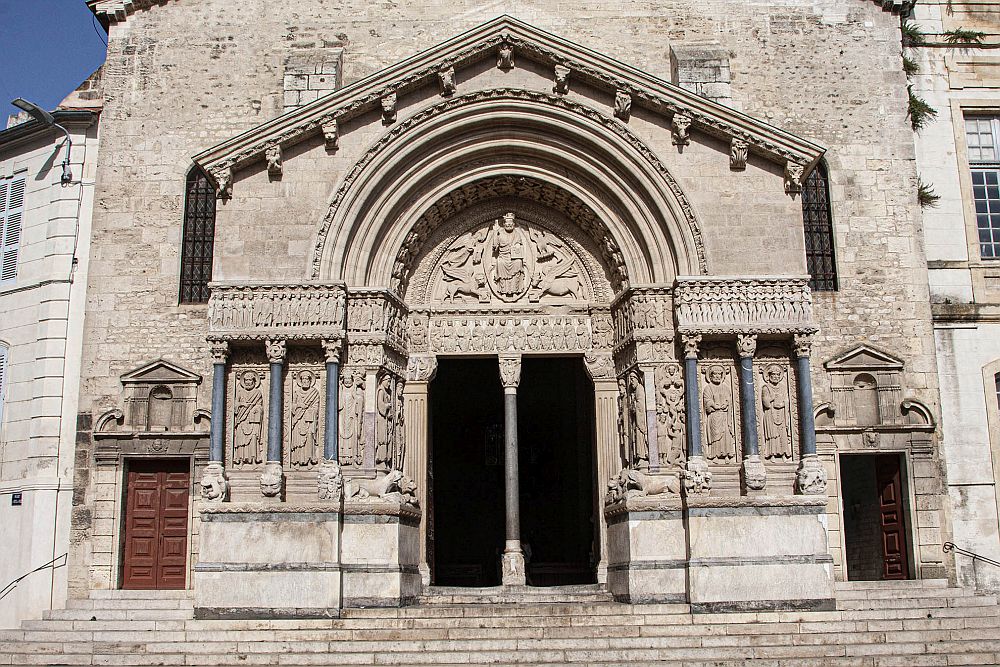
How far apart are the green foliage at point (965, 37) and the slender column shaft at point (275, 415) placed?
44.9 ft

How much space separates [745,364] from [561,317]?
3190mm

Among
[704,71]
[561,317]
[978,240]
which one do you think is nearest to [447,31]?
[704,71]

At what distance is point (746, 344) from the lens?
14.9m

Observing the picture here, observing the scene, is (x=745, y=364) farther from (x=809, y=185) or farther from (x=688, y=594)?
(x=809, y=185)

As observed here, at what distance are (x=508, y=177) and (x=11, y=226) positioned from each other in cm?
942

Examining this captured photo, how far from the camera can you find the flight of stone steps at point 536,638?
1216cm

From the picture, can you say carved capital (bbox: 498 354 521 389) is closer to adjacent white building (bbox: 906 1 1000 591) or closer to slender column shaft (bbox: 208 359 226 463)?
slender column shaft (bbox: 208 359 226 463)

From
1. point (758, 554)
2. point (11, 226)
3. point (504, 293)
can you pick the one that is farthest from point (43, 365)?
point (758, 554)

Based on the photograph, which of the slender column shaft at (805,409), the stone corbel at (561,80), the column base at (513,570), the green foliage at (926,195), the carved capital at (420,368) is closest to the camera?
the slender column shaft at (805,409)

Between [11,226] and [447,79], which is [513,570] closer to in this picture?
[447,79]

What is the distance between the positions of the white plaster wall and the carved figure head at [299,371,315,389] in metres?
4.87

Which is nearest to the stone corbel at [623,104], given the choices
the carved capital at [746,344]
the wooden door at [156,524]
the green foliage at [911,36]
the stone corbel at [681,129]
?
the stone corbel at [681,129]

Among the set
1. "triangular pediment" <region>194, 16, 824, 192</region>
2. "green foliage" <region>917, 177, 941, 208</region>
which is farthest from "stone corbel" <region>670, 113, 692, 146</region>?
"green foliage" <region>917, 177, 941, 208</region>

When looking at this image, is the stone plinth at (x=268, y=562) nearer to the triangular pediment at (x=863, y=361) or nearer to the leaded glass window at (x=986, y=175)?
the triangular pediment at (x=863, y=361)
